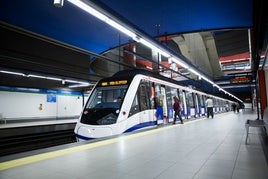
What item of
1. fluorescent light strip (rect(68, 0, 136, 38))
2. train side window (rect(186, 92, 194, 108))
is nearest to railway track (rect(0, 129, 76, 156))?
fluorescent light strip (rect(68, 0, 136, 38))

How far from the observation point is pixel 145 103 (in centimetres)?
736

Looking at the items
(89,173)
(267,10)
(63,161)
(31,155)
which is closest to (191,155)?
(89,173)

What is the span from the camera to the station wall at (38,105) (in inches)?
528

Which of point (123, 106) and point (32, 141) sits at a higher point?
point (123, 106)

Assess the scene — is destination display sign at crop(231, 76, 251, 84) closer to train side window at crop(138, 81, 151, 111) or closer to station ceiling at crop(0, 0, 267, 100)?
station ceiling at crop(0, 0, 267, 100)

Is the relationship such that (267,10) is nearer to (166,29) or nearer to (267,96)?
(166,29)

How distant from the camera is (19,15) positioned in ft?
22.6

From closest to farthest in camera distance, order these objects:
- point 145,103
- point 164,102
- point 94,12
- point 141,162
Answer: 1. point 141,162
2. point 94,12
3. point 145,103
4. point 164,102

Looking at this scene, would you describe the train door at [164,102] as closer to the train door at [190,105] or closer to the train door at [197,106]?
the train door at [190,105]

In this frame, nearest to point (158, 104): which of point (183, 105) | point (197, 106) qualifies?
point (183, 105)

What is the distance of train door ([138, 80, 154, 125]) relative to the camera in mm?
7078

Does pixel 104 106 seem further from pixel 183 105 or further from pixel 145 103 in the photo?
pixel 183 105

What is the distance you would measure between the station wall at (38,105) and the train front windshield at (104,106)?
357 inches

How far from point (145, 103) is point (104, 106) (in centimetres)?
152
